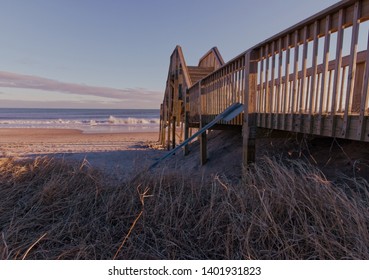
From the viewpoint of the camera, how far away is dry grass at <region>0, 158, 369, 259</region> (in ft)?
6.12

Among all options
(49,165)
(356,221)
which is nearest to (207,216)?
(356,221)

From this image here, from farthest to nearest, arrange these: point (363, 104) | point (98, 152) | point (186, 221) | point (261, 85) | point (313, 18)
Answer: point (98, 152)
point (261, 85)
point (313, 18)
point (186, 221)
point (363, 104)

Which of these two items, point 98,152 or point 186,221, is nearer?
point 186,221

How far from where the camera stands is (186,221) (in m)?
2.32

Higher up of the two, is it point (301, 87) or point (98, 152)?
point (301, 87)

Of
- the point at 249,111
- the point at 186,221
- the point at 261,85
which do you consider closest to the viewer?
the point at 186,221

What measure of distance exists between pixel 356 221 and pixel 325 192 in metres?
0.39

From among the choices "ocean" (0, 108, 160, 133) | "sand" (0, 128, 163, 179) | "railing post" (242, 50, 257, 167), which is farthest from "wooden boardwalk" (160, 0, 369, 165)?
"ocean" (0, 108, 160, 133)

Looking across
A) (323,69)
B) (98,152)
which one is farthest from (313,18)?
(98,152)

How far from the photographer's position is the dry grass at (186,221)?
1.86m

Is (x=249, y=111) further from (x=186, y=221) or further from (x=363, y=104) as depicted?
(x=186, y=221)

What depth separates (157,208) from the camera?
243 cm

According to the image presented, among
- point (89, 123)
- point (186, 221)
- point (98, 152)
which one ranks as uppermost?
point (186, 221)

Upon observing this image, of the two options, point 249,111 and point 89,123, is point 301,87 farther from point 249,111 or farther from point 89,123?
point 89,123
